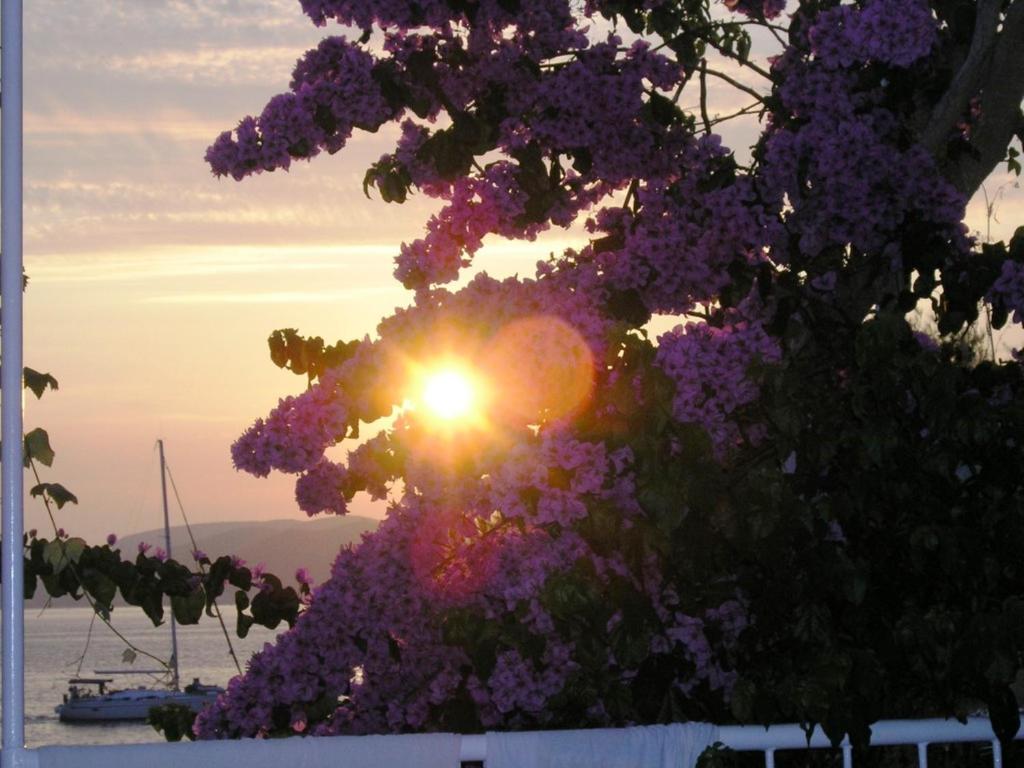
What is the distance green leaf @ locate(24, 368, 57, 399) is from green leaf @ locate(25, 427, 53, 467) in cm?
44

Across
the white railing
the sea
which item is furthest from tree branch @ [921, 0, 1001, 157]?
the sea

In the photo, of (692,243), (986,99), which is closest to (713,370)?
(692,243)

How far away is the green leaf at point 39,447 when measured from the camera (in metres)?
4.22

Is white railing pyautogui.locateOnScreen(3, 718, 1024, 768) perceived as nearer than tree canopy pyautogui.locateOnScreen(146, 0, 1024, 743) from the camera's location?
Yes

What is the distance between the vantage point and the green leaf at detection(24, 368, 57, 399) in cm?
469

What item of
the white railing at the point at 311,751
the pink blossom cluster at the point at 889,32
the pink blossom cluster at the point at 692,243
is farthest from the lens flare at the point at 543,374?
the pink blossom cluster at the point at 889,32

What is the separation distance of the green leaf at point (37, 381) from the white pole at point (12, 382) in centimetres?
86

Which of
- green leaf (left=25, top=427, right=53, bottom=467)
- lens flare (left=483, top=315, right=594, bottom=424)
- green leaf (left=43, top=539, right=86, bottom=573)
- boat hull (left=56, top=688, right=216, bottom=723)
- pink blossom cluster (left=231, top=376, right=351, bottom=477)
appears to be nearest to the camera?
green leaf (left=25, top=427, right=53, bottom=467)

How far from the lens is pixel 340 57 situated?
570cm

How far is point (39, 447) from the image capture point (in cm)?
424

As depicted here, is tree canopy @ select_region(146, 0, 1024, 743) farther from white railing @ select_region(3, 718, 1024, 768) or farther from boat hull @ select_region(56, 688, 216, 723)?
boat hull @ select_region(56, 688, 216, 723)

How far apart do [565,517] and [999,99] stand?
236cm

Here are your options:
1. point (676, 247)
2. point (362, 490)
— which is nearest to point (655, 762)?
point (676, 247)

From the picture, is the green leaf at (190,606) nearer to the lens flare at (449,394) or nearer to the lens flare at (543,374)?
the lens flare at (449,394)
